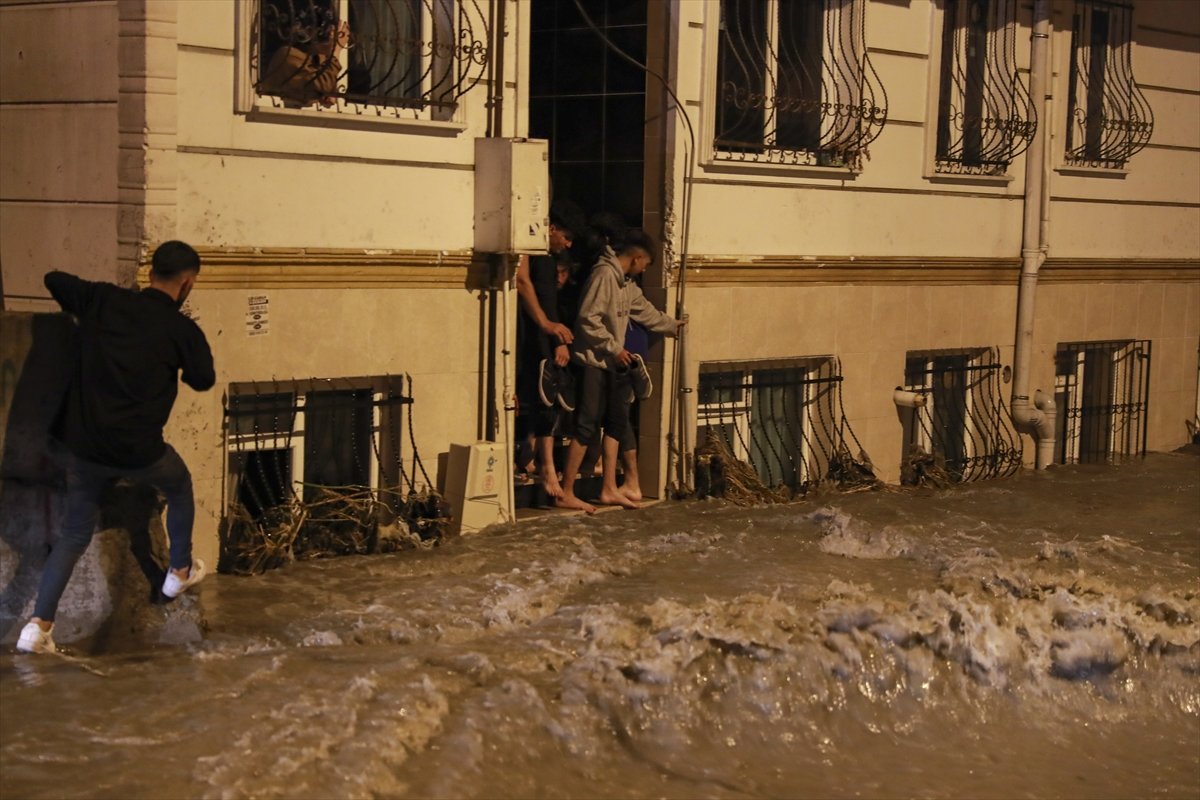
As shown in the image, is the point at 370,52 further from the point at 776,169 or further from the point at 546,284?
the point at 776,169

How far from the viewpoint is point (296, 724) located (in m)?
6.55

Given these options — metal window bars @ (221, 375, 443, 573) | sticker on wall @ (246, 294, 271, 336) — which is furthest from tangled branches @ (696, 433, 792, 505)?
sticker on wall @ (246, 294, 271, 336)

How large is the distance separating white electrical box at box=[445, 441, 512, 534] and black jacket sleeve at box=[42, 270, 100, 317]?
10.8ft

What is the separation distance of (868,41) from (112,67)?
6.09 meters

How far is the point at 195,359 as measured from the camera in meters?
7.34

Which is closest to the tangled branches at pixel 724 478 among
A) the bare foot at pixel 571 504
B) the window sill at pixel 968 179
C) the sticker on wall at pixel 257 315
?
the bare foot at pixel 571 504

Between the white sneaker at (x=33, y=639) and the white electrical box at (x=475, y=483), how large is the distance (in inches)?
128

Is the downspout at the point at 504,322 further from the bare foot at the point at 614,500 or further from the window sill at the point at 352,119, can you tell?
the bare foot at the point at 614,500

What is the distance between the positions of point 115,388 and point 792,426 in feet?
21.9

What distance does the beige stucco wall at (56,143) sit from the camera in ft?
29.0

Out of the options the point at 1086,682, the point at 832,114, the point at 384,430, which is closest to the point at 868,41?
the point at 832,114

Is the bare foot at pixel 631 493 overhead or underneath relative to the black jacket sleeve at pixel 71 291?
underneath

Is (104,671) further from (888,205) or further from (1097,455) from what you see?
(1097,455)

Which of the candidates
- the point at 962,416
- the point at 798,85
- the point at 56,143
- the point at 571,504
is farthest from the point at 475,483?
the point at 962,416
